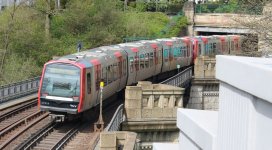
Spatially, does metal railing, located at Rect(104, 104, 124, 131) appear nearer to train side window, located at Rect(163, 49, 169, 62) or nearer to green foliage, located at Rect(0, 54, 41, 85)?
train side window, located at Rect(163, 49, 169, 62)

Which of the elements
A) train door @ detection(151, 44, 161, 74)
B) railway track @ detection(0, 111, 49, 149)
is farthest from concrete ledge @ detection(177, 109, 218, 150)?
train door @ detection(151, 44, 161, 74)

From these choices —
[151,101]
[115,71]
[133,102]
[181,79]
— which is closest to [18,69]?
[181,79]

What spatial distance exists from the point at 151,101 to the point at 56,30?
29985 mm

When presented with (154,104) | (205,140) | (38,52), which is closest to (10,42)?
(38,52)

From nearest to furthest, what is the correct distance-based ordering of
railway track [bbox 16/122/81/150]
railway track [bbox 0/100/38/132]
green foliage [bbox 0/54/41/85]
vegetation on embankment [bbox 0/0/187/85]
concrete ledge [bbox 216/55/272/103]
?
1. concrete ledge [bbox 216/55/272/103]
2. railway track [bbox 16/122/81/150]
3. railway track [bbox 0/100/38/132]
4. green foliage [bbox 0/54/41/85]
5. vegetation on embankment [bbox 0/0/187/85]

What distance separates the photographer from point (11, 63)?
38781mm

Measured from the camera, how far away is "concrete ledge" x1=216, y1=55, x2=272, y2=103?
6070 mm

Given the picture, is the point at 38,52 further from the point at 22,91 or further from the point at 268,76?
the point at 268,76

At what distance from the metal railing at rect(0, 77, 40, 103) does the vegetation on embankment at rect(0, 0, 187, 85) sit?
6.17m

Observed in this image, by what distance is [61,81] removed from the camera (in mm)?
21984

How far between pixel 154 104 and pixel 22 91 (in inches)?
363

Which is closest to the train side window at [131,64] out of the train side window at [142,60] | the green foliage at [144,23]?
the train side window at [142,60]

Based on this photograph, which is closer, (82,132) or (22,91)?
(82,132)

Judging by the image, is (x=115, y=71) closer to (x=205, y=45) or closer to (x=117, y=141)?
(x=117, y=141)
